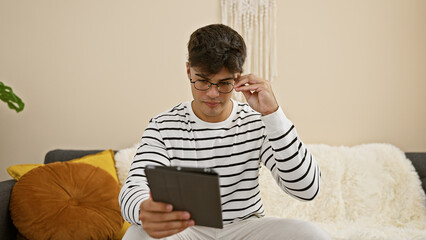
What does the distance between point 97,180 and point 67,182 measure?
13cm

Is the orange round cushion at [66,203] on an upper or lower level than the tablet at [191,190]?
lower

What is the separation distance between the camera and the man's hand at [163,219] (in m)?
0.98

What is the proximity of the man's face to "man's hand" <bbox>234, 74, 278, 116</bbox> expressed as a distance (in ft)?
0.16

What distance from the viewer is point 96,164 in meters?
2.07

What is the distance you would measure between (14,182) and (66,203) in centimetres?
34

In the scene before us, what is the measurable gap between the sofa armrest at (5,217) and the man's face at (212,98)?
971 mm

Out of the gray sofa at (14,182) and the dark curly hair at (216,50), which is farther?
the gray sofa at (14,182)

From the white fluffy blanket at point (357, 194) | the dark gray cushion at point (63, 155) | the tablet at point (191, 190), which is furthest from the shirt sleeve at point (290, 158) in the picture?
the dark gray cushion at point (63, 155)

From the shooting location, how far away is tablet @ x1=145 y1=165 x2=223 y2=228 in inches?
35.4

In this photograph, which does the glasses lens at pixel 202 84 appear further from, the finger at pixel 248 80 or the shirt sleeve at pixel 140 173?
the shirt sleeve at pixel 140 173

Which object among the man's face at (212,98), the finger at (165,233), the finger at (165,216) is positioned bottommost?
the finger at (165,233)

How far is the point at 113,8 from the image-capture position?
2.48m

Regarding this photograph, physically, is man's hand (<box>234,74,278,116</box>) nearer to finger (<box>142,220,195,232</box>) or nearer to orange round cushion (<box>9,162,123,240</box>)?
finger (<box>142,220,195,232</box>)

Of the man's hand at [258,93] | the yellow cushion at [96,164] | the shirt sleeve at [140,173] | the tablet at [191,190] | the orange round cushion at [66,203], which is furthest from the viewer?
the yellow cushion at [96,164]
